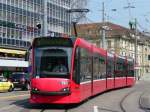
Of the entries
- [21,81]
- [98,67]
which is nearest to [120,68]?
[21,81]

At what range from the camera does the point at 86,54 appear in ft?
82.6

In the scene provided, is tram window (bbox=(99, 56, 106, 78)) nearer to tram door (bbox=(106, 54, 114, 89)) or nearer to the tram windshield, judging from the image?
tram door (bbox=(106, 54, 114, 89))

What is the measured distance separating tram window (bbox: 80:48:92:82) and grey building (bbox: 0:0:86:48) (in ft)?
128

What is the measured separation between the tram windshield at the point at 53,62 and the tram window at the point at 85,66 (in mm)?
1684

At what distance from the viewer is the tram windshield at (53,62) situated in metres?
21.5

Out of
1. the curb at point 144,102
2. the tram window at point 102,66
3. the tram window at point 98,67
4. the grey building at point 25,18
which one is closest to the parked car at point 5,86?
the tram window at point 102,66

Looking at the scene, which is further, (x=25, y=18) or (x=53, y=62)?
(x=25, y=18)

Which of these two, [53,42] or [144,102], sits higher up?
[53,42]

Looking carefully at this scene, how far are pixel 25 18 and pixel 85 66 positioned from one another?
51706mm

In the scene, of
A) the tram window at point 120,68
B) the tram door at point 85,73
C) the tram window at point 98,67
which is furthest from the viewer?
the tram window at point 120,68

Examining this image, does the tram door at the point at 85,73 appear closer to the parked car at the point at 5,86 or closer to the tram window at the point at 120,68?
the tram window at the point at 120,68

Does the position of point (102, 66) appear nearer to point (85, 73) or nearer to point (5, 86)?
point (85, 73)

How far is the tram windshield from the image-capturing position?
2153 centimetres

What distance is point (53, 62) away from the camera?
2166 centimetres
